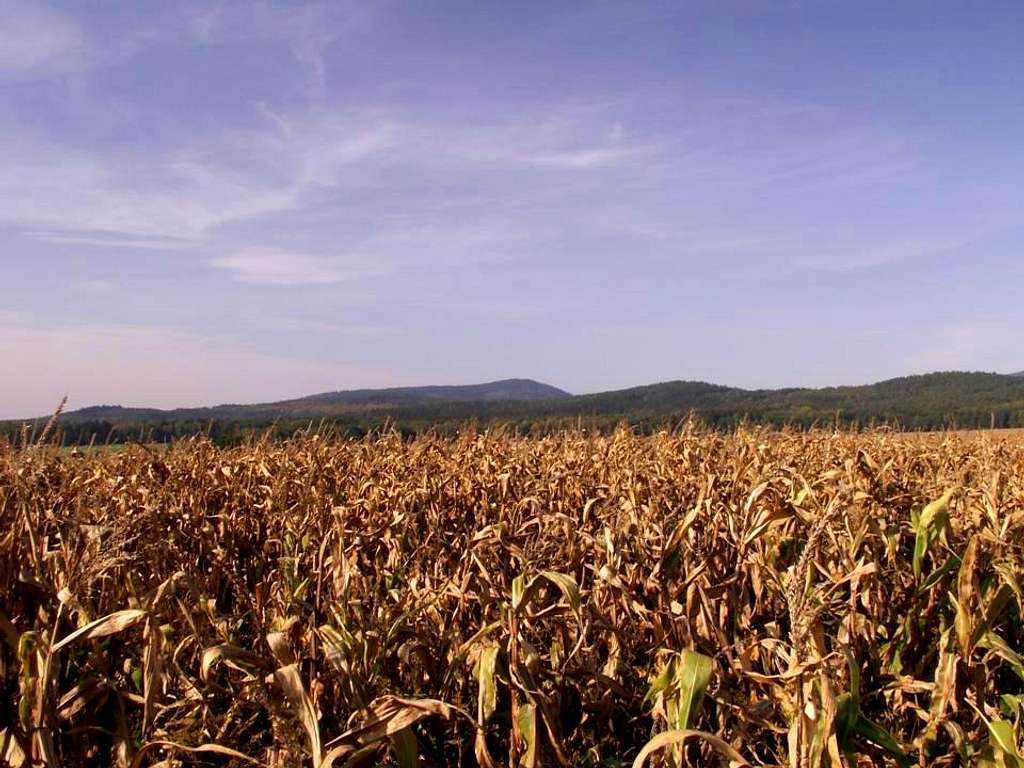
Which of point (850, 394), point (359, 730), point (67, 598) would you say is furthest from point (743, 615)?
point (850, 394)

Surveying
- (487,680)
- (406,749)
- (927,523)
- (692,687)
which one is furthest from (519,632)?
(927,523)

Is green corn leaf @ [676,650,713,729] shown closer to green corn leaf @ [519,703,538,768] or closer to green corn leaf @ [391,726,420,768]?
green corn leaf @ [519,703,538,768]

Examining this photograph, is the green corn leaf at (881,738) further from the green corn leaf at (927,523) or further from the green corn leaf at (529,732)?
the green corn leaf at (927,523)

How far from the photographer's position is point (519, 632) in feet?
11.4

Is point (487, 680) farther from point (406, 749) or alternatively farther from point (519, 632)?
point (519, 632)

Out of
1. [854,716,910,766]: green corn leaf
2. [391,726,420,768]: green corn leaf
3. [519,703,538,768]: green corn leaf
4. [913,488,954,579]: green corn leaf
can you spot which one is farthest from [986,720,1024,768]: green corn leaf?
[391,726,420,768]: green corn leaf

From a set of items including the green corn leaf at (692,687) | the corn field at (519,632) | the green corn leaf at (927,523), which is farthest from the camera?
the green corn leaf at (927,523)

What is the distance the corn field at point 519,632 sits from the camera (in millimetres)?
2725

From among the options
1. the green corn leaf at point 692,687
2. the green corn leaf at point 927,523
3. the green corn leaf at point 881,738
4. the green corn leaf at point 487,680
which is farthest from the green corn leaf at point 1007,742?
the green corn leaf at point 487,680

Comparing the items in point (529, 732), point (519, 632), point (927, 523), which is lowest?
point (529, 732)

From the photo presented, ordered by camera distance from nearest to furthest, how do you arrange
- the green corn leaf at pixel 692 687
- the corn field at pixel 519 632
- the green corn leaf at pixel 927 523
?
the green corn leaf at pixel 692 687 → the corn field at pixel 519 632 → the green corn leaf at pixel 927 523

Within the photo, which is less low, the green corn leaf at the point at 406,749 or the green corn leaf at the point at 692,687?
the green corn leaf at the point at 692,687

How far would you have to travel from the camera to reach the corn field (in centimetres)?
272

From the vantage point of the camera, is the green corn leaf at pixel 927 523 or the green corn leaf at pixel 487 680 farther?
the green corn leaf at pixel 927 523
